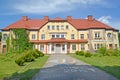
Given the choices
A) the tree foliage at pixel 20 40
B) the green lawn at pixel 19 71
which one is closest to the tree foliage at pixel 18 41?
the tree foliage at pixel 20 40

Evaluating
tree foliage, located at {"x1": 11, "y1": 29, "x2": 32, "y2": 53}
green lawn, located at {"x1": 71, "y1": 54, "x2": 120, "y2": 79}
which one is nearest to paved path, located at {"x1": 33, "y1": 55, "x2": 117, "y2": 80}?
green lawn, located at {"x1": 71, "y1": 54, "x2": 120, "y2": 79}

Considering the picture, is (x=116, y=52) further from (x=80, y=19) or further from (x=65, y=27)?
(x=80, y=19)

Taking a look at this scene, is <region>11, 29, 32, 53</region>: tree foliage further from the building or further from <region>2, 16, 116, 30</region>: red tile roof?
<region>2, 16, 116, 30</region>: red tile roof

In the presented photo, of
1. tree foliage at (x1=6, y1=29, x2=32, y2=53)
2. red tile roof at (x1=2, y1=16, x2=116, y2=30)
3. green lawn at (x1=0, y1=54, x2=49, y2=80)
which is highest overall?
red tile roof at (x1=2, y1=16, x2=116, y2=30)

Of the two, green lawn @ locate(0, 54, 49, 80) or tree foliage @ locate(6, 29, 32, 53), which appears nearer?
green lawn @ locate(0, 54, 49, 80)

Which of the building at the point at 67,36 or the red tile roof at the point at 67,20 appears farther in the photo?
the red tile roof at the point at 67,20

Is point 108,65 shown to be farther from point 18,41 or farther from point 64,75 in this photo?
point 18,41

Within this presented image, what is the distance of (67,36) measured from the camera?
5106 cm

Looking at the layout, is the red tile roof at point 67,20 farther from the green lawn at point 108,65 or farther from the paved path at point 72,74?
the paved path at point 72,74

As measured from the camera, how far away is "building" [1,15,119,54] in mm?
49312

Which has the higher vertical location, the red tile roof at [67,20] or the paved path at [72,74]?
the red tile roof at [67,20]

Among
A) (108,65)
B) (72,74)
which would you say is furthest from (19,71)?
(108,65)

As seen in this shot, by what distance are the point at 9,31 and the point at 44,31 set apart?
8.92 metres

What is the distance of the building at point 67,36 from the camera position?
49.3m
